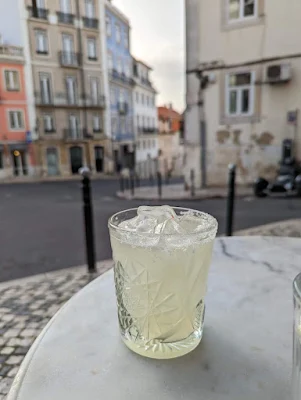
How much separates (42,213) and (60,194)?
5.08 ft

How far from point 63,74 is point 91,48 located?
2.13 ft

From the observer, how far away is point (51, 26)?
5.39 feet

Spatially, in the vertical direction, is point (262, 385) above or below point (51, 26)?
below

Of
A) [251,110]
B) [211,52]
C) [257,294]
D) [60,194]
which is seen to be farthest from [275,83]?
[257,294]

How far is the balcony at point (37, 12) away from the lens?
1.32m

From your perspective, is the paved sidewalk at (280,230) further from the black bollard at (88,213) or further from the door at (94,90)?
the door at (94,90)

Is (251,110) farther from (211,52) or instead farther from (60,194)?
(60,194)

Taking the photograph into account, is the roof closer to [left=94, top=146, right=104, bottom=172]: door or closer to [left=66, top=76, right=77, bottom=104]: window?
[left=66, top=76, right=77, bottom=104]: window

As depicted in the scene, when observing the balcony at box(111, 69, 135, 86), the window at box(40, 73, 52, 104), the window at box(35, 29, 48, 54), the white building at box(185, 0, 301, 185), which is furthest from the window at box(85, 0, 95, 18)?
the white building at box(185, 0, 301, 185)

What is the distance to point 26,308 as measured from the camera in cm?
95

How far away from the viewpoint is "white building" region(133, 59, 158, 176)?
233cm

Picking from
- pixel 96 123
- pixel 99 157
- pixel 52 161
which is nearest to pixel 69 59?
pixel 96 123

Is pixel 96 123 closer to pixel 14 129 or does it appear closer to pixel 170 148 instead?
pixel 14 129

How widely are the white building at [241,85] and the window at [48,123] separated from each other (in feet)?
6.66
